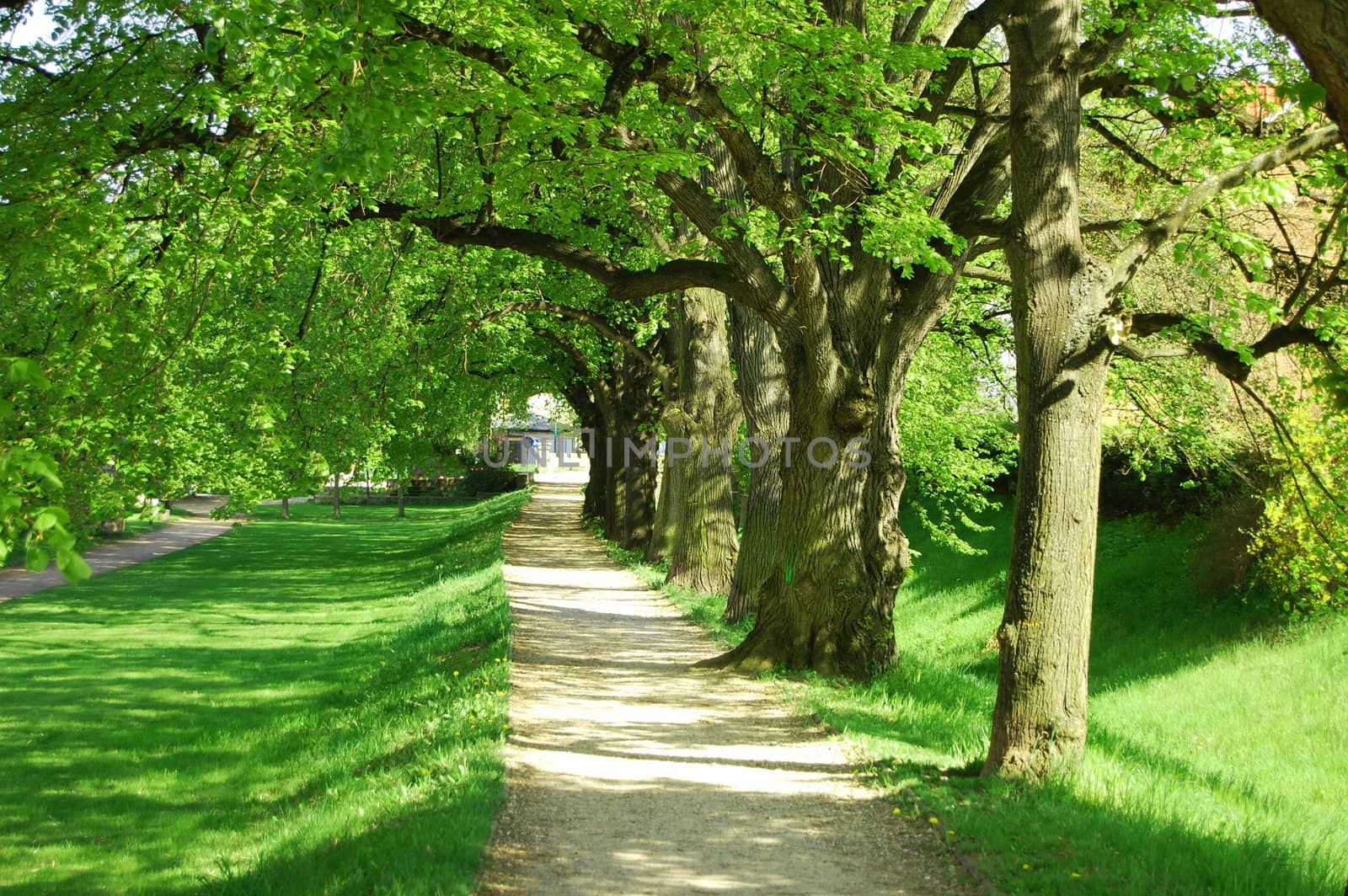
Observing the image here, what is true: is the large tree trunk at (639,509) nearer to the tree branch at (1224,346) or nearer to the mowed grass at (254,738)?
the mowed grass at (254,738)

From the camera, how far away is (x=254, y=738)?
12.7 m

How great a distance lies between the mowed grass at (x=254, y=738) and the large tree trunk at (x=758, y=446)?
3164mm

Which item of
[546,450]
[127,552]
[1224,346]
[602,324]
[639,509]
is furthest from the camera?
[546,450]

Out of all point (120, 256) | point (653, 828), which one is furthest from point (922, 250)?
point (120, 256)

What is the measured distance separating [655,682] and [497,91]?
19.0 ft

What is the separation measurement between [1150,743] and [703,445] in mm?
9102

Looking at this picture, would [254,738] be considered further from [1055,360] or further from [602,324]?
[602,324]

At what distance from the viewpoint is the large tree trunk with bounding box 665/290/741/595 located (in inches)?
806

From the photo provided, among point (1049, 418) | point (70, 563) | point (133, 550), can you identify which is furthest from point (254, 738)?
point (133, 550)

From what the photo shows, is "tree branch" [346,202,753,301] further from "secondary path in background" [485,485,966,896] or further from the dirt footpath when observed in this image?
the dirt footpath

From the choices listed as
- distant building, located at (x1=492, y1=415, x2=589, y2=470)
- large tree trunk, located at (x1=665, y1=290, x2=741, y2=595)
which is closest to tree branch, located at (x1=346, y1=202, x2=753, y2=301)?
large tree trunk, located at (x1=665, y1=290, x2=741, y2=595)

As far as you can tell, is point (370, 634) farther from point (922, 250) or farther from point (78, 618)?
point (922, 250)

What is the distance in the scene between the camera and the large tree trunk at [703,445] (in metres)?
20.5

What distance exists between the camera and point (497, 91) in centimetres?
A: 953
